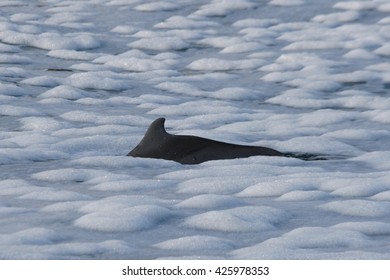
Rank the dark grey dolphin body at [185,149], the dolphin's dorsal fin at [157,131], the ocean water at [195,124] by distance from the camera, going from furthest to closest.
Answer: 1. the dolphin's dorsal fin at [157,131]
2. the dark grey dolphin body at [185,149]
3. the ocean water at [195,124]

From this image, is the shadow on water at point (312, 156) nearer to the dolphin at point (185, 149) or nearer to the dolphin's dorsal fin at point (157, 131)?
the dolphin at point (185, 149)

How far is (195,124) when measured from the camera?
6.59 m

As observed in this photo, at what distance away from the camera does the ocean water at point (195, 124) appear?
12.9 feet

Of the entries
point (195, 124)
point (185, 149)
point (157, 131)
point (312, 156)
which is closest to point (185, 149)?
point (185, 149)

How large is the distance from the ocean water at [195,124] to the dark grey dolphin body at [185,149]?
12cm

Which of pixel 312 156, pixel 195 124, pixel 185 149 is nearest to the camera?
pixel 185 149

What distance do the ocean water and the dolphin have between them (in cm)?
12

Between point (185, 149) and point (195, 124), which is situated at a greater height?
point (185, 149)

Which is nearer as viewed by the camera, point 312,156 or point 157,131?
point 157,131

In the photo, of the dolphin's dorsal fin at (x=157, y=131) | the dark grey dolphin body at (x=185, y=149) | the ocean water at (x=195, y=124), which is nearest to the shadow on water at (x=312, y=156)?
the ocean water at (x=195, y=124)

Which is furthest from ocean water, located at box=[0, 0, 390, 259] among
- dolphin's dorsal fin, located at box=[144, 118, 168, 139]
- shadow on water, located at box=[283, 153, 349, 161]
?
dolphin's dorsal fin, located at box=[144, 118, 168, 139]

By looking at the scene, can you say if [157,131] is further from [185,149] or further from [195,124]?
[195,124]

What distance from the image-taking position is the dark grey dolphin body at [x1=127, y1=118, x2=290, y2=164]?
5.45 meters

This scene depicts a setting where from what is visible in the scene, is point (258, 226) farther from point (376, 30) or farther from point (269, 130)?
point (376, 30)
